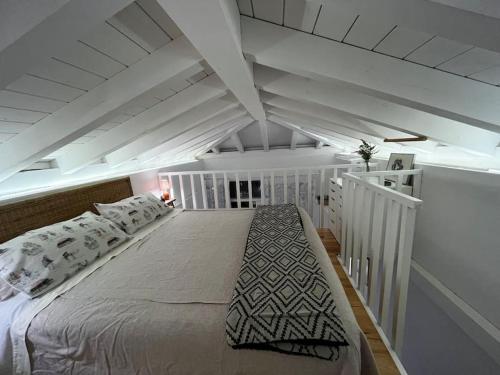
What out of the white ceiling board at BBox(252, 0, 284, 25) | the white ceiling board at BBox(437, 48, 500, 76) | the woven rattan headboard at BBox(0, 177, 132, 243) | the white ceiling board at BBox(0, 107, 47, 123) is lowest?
the woven rattan headboard at BBox(0, 177, 132, 243)

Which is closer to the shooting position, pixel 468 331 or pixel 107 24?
pixel 107 24

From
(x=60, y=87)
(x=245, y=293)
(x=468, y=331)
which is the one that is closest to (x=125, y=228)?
(x=60, y=87)

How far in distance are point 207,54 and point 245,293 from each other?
45.7 inches

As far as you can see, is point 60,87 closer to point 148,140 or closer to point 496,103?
point 148,140

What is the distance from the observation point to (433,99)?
3.60 ft

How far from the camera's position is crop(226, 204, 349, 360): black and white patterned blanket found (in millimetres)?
795

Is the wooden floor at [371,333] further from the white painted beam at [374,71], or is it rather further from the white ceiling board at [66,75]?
the white ceiling board at [66,75]

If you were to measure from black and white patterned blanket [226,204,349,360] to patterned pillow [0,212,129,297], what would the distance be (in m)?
1.12

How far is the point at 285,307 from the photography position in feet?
2.98

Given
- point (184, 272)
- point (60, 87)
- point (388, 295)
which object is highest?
point (60, 87)

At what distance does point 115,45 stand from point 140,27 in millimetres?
155

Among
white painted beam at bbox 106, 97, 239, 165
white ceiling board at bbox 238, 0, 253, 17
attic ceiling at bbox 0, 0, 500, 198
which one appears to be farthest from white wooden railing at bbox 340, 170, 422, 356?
white painted beam at bbox 106, 97, 239, 165

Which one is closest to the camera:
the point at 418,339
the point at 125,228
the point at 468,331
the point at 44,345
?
the point at 44,345

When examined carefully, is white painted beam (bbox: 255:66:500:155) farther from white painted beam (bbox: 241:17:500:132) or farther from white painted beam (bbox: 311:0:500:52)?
white painted beam (bbox: 311:0:500:52)
